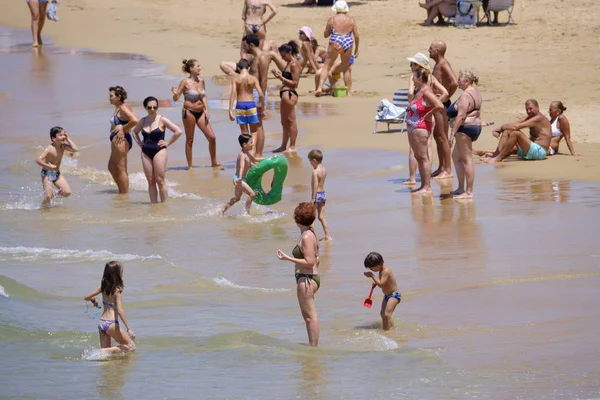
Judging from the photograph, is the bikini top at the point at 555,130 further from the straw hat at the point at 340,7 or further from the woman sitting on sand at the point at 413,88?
the straw hat at the point at 340,7

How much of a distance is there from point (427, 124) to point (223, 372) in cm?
582

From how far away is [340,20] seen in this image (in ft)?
66.9

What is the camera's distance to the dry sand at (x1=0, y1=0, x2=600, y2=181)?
55.1 ft

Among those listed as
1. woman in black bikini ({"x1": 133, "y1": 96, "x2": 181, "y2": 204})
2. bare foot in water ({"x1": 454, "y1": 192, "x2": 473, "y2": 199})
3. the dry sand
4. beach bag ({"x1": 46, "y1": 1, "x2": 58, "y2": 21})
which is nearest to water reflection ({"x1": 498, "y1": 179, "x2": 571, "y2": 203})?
bare foot in water ({"x1": 454, "y1": 192, "x2": 473, "y2": 199})

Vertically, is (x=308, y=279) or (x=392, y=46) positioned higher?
(x=392, y=46)

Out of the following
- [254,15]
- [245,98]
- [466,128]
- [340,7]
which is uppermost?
[340,7]

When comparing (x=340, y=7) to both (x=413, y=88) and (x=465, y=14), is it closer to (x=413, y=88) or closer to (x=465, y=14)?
(x=465, y=14)

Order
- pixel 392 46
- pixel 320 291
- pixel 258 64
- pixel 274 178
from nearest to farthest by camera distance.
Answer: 1. pixel 320 291
2. pixel 274 178
3. pixel 258 64
4. pixel 392 46

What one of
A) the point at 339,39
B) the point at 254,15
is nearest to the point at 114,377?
the point at 339,39

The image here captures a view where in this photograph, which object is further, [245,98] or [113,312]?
[245,98]

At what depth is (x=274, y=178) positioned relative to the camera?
12.1 m

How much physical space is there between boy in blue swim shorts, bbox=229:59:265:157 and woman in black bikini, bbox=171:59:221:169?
0.48 m

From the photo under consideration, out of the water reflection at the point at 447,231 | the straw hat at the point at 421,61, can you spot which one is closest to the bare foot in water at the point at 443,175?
the water reflection at the point at 447,231

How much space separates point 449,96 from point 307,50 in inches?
358
